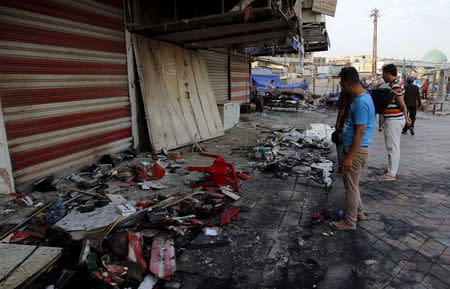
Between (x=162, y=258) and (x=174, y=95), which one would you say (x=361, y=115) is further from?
(x=174, y=95)

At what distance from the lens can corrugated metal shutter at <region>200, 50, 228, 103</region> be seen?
37.1 feet

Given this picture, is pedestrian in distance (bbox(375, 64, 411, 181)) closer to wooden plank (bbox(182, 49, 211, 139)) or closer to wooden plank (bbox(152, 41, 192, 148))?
wooden plank (bbox(152, 41, 192, 148))

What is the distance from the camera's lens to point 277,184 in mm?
5109

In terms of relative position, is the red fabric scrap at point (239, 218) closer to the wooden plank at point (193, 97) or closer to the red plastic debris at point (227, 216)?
the red plastic debris at point (227, 216)

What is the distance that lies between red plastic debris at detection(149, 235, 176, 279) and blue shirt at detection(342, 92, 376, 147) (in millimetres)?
2343

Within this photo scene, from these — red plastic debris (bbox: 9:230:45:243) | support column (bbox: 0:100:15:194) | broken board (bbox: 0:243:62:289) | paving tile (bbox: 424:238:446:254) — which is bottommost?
paving tile (bbox: 424:238:446:254)

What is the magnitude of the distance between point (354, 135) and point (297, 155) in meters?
3.67

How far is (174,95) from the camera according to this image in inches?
303

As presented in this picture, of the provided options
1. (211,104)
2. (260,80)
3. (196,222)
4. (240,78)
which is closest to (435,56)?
(260,80)

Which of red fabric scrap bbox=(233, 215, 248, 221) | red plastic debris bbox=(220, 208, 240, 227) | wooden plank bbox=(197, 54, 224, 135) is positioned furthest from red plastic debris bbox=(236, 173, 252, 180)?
wooden plank bbox=(197, 54, 224, 135)

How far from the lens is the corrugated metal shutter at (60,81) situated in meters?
4.23

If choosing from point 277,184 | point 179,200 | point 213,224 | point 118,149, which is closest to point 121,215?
point 179,200

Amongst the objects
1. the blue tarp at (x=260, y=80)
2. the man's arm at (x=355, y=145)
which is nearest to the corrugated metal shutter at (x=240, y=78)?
the blue tarp at (x=260, y=80)

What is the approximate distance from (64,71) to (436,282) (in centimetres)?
583
